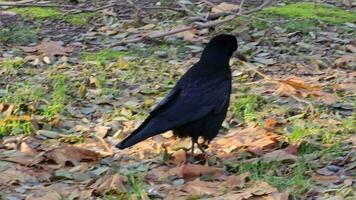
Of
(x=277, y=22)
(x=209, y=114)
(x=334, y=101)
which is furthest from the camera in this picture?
(x=277, y=22)

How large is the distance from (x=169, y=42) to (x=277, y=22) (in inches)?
39.4

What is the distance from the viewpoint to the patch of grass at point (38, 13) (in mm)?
7305

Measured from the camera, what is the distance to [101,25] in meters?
7.17

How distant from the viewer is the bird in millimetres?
4168

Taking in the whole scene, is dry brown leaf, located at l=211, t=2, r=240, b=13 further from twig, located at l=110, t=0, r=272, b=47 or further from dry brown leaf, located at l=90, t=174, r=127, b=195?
dry brown leaf, located at l=90, t=174, r=127, b=195

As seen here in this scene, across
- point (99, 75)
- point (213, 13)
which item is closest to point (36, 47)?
point (99, 75)

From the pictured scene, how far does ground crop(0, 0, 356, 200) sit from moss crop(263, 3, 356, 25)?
0.02 meters

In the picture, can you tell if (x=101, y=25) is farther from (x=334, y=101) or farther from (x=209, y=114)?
(x=209, y=114)

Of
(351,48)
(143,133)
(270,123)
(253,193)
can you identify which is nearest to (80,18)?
(351,48)

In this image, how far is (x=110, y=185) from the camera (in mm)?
3801

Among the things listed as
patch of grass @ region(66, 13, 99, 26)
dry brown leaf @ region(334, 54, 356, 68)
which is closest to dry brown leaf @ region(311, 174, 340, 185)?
dry brown leaf @ region(334, 54, 356, 68)

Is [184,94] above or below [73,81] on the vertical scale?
above

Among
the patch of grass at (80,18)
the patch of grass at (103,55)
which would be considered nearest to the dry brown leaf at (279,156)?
the patch of grass at (103,55)

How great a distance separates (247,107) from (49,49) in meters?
1.96
